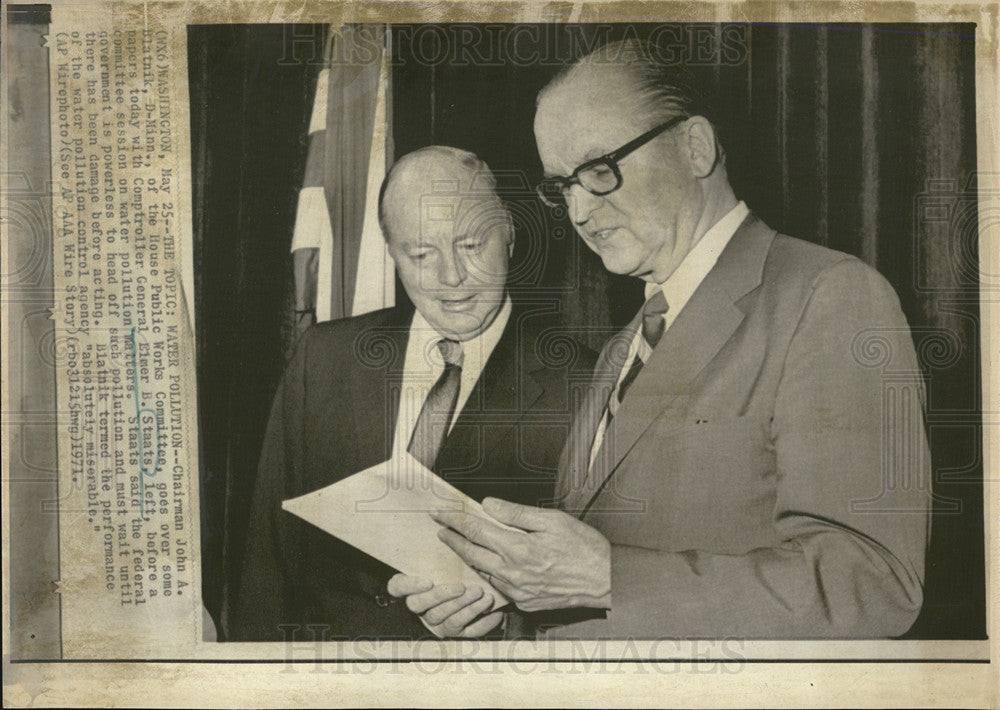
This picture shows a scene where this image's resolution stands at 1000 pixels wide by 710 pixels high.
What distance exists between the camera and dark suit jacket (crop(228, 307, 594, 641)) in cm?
335

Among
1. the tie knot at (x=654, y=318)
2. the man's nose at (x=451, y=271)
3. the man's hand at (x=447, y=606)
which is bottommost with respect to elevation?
the man's hand at (x=447, y=606)

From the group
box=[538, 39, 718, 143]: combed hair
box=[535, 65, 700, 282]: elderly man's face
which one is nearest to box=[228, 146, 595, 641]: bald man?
box=[535, 65, 700, 282]: elderly man's face

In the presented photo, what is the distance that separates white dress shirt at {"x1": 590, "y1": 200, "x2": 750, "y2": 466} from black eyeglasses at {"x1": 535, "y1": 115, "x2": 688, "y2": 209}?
37 cm

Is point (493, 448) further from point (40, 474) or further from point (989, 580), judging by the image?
point (989, 580)

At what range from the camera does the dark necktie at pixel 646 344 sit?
3.33 metres

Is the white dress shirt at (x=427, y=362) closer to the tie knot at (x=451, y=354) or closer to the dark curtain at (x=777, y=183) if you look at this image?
the tie knot at (x=451, y=354)

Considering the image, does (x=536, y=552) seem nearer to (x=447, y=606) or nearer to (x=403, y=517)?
(x=447, y=606)

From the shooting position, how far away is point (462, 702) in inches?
133

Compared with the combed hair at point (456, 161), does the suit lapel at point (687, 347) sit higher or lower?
lower

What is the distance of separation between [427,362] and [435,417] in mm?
203

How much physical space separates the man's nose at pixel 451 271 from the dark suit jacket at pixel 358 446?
7.4 inches

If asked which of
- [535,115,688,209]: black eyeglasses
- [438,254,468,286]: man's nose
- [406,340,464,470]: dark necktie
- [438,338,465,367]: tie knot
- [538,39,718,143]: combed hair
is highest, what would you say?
[538,39,718,143]: combed hair

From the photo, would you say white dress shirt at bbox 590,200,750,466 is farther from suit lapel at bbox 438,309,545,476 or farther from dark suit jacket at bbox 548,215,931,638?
suit lapel at bbox 438,309,545,476

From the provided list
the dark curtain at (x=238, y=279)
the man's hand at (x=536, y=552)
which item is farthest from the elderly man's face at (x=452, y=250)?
the man's hand at (x=536, y=552)
